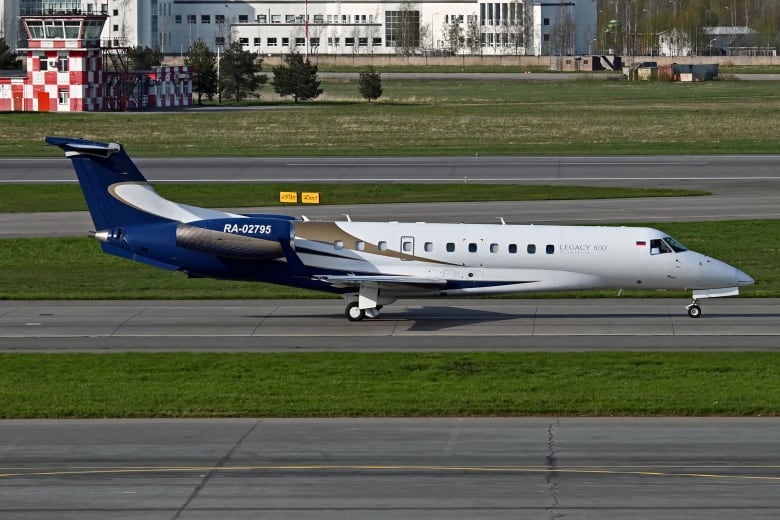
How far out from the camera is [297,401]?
26.0 meters

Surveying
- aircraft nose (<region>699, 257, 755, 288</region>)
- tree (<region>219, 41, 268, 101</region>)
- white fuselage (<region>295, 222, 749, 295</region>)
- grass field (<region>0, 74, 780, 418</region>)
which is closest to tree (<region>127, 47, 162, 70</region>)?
tree (<region>219, 41, 268, 101</region>)

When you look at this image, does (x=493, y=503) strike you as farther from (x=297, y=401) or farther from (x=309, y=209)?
(x=309, y=209)

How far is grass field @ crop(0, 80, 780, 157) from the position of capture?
84938mm

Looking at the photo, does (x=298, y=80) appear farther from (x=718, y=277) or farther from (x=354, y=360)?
(x=354, y=360)

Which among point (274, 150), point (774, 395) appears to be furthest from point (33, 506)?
point (274, 150)

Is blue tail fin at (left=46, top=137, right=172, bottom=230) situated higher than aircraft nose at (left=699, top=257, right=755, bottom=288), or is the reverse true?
blue tail fin at (left=46, top=137, right=172, bottom=230)

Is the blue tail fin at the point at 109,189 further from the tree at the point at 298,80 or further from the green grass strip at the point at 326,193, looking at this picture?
the tree at the point at 298,80

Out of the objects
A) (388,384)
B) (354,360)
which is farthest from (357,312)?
(388,384)

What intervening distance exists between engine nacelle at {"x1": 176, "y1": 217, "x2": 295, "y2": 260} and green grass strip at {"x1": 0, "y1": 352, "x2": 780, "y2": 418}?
15.1 ft

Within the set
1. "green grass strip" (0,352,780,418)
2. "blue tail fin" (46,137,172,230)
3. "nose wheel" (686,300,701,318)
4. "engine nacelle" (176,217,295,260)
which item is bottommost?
"green grass strip" (0,352,780,418)

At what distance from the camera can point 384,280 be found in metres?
35.2

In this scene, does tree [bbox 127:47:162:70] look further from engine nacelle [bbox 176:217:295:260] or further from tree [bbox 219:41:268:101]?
engine nacelle [bbox 176:217:295:260]

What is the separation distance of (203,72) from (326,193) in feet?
249

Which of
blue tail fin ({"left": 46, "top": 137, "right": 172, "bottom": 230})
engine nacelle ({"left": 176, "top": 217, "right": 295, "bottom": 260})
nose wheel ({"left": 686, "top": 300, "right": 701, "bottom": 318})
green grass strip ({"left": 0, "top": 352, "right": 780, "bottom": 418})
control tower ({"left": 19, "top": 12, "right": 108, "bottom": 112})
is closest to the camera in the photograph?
green grass strip ({"left": 0, "top": 352, "right": 780, "bottom": 418})
